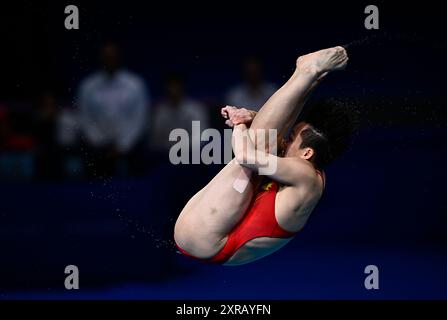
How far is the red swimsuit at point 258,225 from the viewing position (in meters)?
3.79

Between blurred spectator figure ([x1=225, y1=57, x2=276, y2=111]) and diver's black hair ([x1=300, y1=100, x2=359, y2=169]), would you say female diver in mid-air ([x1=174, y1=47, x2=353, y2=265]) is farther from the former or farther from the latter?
blurred spectator figure ([x1=225, y1=57, x2=276, y2=111])

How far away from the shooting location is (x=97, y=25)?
24.1 feet

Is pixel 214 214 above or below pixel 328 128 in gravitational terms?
below

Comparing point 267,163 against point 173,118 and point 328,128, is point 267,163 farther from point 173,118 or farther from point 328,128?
point 173,118

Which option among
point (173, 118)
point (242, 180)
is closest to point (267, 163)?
point (242, 180)

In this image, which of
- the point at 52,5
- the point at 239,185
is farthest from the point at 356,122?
the point at 52,5

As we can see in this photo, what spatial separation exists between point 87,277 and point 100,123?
1.28 metres

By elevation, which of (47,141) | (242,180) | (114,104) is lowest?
(242,180)

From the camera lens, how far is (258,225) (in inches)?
150

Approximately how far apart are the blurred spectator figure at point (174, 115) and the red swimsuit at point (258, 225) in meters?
2.42

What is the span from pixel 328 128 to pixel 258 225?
54 cm

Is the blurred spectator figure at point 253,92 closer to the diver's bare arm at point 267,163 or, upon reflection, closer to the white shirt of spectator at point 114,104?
the white shirt of spectator at point 114,104
